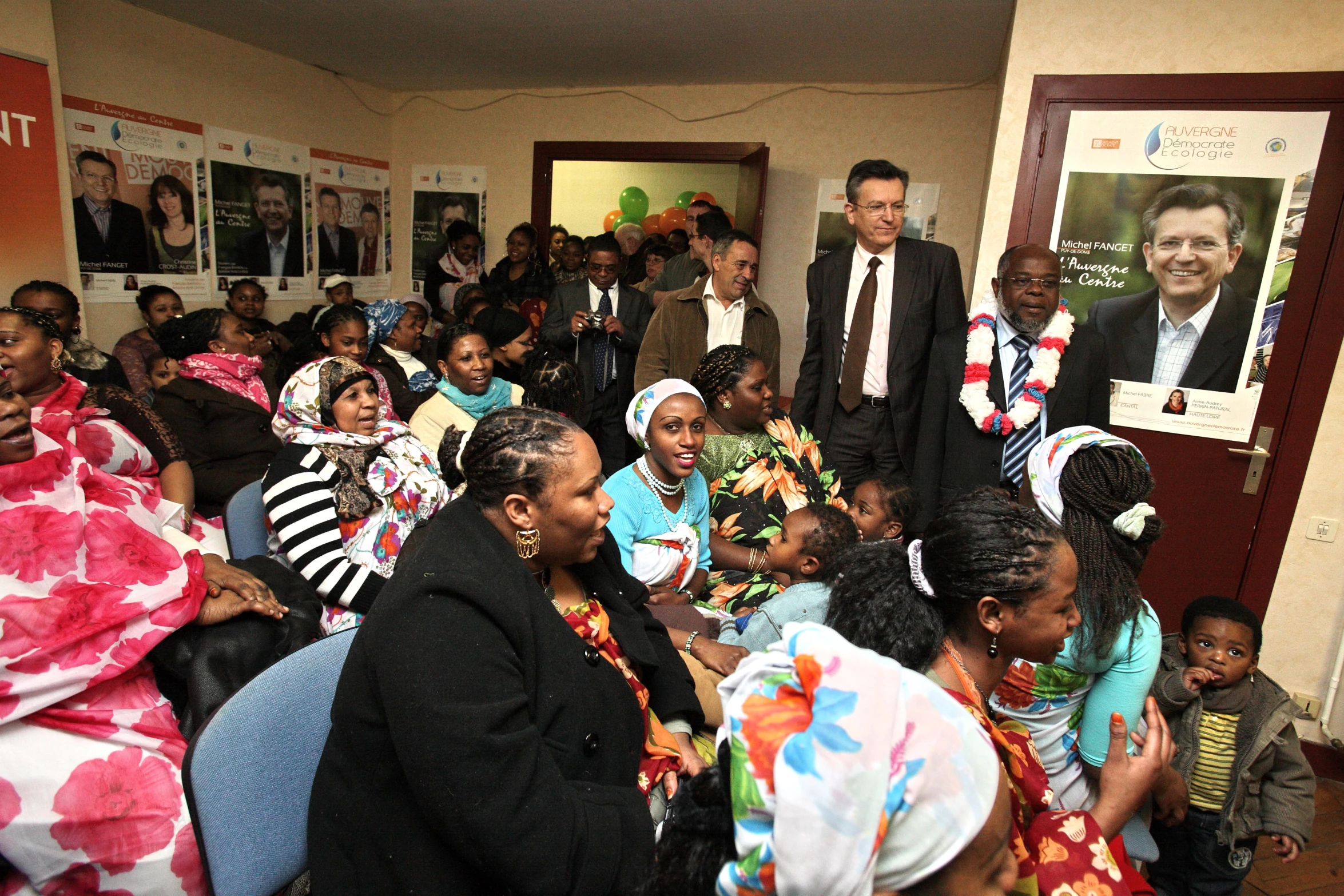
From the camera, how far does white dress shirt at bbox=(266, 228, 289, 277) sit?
20.7ft

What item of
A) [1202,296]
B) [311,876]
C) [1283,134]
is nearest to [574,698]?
[311,876]

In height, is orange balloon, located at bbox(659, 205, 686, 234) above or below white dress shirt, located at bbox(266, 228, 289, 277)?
above

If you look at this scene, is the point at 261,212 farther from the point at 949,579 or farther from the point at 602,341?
the point at 949,579

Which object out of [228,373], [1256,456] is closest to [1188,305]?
[1256,456]

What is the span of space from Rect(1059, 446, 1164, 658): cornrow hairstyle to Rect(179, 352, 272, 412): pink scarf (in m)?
3.09

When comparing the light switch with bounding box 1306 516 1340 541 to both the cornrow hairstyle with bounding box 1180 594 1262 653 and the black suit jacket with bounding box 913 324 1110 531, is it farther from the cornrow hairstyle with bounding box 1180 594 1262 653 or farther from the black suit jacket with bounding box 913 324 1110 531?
the cornrow hairstyle with bounding box 1180 594 1262 653

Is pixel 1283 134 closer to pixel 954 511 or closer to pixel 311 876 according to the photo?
pixel 954 511

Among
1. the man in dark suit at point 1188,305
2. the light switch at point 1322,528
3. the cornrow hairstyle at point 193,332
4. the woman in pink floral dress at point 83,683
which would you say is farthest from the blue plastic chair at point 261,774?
the light switch at point 1322,528

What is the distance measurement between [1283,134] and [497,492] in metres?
3.27

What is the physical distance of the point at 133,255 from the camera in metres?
5.26

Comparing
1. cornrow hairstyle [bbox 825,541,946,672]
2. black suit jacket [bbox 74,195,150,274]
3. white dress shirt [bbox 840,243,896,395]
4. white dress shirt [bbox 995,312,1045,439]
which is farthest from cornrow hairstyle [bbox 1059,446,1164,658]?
black suit jacket [bbox 74,195,150,274]

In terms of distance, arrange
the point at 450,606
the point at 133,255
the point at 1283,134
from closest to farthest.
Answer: the point at 450,606 < the point at 1283,134 < the point at 133,255

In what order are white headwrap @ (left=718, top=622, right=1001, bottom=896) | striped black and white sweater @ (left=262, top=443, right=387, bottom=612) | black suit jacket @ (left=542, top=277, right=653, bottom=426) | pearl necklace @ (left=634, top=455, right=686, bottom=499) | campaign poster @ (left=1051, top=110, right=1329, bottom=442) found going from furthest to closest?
1. black suit jacket @ (left=542, top=277, right=653, bottom=426)
2. campaign poster @ (left=1051, top=110, right=1329, bottom=442)
3. pearl necklace @ (left=634, top=455, right=686, bottom=499)
4. striped black and white sweater @ (left=262, top=443, right=387, bottom=612)
5. white headwrap @ (left=718, top=622, right=1001, bottom=896)

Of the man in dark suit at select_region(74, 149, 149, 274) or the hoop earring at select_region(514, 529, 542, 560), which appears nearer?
the hoop earring at select_region(514, 529, 542, 560)
